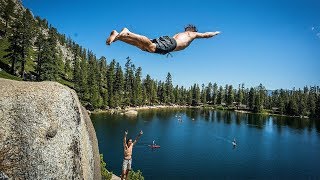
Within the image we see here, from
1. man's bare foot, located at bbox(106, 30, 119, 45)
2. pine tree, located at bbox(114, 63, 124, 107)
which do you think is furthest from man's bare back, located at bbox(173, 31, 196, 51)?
pine tree, located at bbox(114, 63, 124, 107)

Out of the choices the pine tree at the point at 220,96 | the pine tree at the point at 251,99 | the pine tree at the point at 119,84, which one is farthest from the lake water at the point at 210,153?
the pine tree at the point at 220,96

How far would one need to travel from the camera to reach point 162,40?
21.0ft

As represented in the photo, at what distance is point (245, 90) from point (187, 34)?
7595 inches

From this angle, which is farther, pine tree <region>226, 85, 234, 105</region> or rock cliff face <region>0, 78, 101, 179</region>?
pine tree <region>226, 85, 234, 105</region>

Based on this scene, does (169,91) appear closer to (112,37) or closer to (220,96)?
(220,96)

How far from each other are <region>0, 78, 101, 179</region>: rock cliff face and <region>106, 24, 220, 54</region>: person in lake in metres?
4.16

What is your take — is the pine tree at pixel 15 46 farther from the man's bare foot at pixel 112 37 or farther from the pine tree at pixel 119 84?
the man's bare foot at pixel 112 37

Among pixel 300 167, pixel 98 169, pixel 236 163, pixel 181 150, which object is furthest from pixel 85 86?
pixel 98 169

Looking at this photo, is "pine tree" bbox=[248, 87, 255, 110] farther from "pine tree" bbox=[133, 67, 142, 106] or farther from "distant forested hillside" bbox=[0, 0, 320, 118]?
"pine tree" bbox=[133, 67, 142, 106]

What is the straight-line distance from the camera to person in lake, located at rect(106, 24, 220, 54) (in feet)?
17.9

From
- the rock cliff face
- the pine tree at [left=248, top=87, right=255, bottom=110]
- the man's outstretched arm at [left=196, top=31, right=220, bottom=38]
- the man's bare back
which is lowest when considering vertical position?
the rock cliff face

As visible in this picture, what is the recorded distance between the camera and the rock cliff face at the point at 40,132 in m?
8.21

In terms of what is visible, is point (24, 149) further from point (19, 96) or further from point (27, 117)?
point (19, 96)

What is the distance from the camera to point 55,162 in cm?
867
